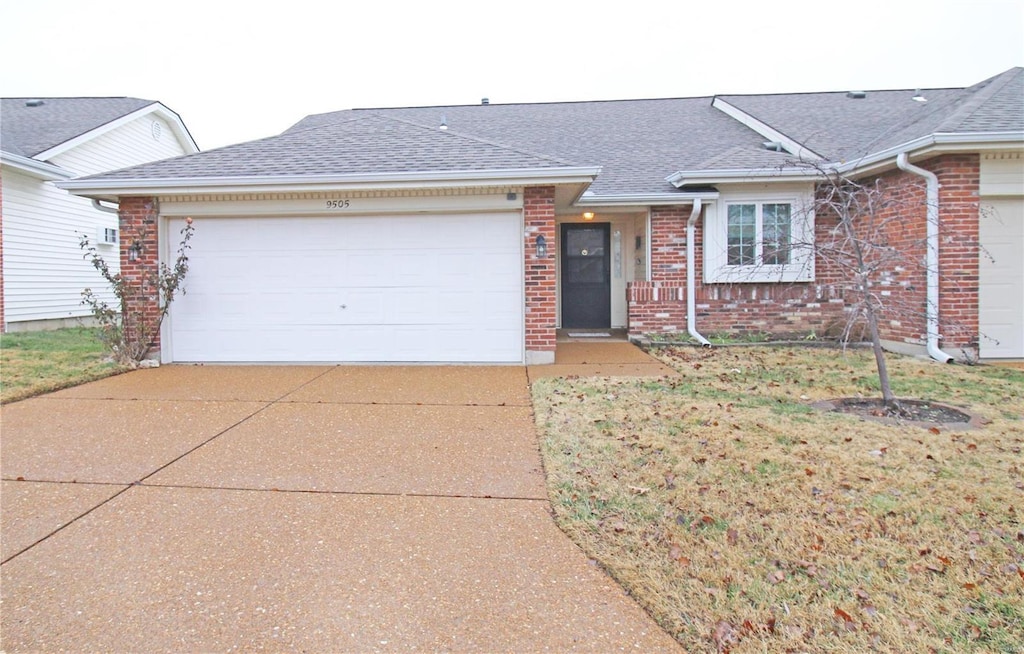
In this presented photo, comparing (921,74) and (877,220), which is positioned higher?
(921,74)

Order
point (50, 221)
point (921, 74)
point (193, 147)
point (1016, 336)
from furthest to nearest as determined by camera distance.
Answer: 1. point (921, 74)
2. point (193, 147)
3. point (50, 221)
4. point (1016, 336)

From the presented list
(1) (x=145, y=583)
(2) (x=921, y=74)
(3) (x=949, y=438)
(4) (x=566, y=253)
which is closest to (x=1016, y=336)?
(3) (x=949, y=438)

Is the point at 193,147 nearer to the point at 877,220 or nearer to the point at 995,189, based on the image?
the point at 877,220

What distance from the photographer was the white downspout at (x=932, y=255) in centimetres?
762

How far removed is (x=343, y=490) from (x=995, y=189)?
8995 mm

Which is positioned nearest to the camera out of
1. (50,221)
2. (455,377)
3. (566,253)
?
(455,377)

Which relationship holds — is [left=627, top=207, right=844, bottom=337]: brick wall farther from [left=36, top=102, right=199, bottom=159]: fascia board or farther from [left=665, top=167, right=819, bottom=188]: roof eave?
[left=36, top=102, right=199, bottom=159]: fascia board

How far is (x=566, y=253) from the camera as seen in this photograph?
11812 millimetres

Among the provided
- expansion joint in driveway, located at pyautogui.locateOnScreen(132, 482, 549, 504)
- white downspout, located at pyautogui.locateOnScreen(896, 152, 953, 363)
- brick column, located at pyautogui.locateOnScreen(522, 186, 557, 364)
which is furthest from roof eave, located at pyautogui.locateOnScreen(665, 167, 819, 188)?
expansion joint in driveway, located at pyautogui.locateOnScreen(132, 482, 549, 504)

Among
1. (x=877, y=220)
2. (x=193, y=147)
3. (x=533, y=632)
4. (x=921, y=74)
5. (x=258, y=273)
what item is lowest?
(x=533, y=632)

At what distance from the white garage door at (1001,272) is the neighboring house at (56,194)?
13947 mm

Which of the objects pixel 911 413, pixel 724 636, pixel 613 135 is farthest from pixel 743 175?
pixel 724 636

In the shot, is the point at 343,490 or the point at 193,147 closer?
the point at 343,490

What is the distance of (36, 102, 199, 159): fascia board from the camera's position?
12613mm
